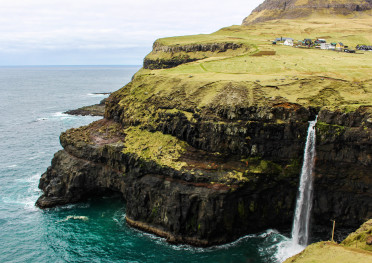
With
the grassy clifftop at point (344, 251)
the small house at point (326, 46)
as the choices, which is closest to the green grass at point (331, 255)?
the grassy clifftop at point (344, 251)

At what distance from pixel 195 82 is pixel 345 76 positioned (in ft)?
83.1

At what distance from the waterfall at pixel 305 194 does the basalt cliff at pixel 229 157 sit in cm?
80

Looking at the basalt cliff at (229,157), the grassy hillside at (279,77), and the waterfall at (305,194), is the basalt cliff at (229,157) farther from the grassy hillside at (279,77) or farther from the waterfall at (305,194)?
the waterfall at (305,194)

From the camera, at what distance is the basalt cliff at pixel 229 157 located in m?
44.4

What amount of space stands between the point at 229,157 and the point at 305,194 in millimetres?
11758

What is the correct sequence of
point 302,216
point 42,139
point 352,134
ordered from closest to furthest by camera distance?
1. point 352,134
2. point 302,216
3. point 42,139

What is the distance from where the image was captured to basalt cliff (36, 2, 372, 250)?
4441 centimetres

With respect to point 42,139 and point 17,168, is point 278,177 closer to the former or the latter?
point 17,168

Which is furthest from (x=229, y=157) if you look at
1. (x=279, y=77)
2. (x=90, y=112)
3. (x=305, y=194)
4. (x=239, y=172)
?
(x=90, y=112)

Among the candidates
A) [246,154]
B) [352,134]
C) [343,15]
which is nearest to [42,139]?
[246,154]

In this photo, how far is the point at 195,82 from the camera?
5828cm

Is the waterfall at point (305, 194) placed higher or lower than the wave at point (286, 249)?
higher

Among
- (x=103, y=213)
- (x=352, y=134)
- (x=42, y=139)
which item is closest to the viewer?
(x=352, y=134)

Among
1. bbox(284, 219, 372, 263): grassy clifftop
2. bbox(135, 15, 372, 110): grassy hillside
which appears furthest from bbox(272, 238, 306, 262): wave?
bbox(135, 15, 372, 110): grassy hillside
